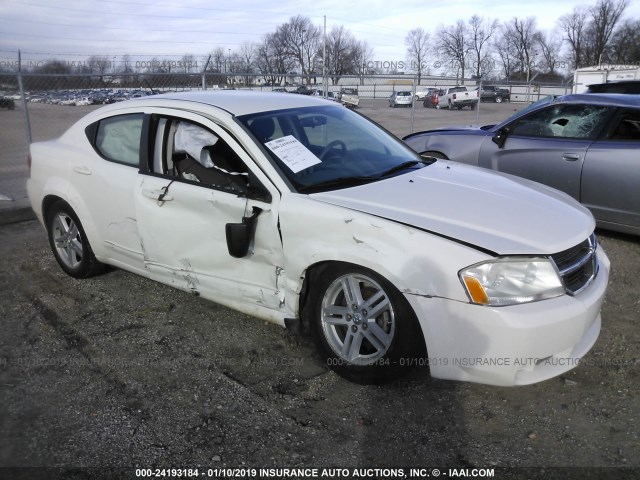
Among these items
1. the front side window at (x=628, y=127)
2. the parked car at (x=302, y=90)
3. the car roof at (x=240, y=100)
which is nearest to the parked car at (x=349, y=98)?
the parked car at (x=302, y=90)

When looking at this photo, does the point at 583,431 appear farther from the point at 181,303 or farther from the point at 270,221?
the point at 181,303

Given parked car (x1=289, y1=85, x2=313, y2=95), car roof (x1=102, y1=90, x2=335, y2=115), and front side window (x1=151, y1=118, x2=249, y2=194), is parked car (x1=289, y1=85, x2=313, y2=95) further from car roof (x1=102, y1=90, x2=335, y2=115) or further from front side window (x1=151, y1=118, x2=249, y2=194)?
front side window (x1=151, y1=118, x2=249, y2=194)

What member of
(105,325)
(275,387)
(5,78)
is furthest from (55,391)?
(5,78)

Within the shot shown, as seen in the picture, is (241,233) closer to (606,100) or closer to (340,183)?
(340,183)

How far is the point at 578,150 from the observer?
557 centimetres

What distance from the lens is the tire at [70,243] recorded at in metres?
4.57

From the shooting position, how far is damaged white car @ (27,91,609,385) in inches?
103

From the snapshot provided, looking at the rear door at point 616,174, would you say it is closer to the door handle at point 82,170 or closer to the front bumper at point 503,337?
the front bumper at point 503,337

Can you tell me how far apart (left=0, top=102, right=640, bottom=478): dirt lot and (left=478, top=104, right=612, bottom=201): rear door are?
2.02 m

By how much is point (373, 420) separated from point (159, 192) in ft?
6.75

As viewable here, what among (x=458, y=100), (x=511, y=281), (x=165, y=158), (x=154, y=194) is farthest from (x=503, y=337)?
(x=458, y=100)

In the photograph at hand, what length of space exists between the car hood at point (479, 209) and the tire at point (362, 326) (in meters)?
0.39

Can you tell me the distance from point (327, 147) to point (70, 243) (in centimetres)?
251

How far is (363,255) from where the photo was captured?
281 centimetres
